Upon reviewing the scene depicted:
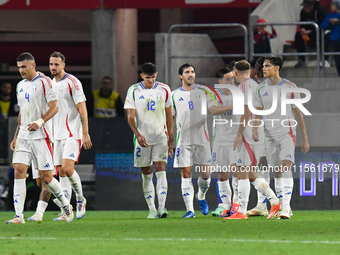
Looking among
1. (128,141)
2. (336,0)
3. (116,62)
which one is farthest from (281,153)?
(116,62)

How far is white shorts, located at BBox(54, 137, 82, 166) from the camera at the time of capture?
1015 cm

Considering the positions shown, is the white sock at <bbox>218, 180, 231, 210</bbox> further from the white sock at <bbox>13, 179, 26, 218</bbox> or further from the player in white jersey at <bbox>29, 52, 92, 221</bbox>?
the white sock at <bbox>13, 179, 26, 218</bbox>

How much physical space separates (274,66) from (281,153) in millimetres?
1138

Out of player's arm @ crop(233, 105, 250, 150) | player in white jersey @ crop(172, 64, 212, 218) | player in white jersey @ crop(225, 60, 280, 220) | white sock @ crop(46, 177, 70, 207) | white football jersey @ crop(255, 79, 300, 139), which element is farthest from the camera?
player in white jersey @ crop(172, 64, 212, 218)

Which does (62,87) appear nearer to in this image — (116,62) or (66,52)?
(116,62)

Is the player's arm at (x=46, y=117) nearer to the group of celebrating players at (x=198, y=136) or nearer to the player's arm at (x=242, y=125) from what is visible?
the group of celebrating players at (x=198, y=136)

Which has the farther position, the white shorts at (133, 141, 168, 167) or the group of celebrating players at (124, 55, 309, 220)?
the white shorts at (133, 141, 168, 167)

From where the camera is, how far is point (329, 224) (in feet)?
29.7

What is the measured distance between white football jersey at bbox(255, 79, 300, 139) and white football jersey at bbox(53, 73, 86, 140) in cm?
246

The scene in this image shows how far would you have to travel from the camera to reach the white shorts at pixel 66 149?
33.3 feet

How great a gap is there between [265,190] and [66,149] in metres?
2.78

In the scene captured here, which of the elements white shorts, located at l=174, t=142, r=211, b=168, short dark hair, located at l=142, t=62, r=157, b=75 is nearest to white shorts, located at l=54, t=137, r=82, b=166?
short dark hair, located at l=142, t=62, r=157, b=75

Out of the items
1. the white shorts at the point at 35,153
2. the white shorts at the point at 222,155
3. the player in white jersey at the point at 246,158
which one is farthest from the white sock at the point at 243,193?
the white shorts at the point at 35,153

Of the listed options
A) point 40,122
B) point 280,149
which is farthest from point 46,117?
point 280,149
